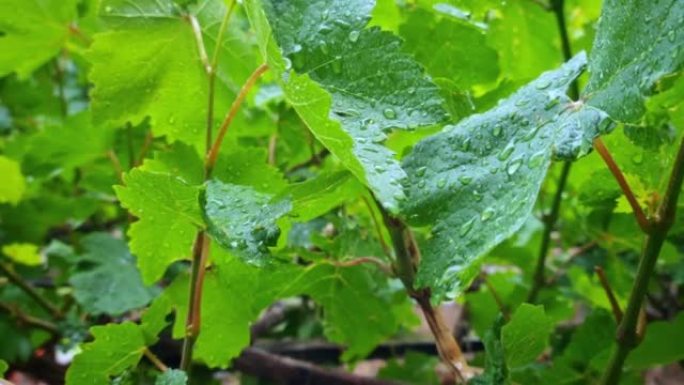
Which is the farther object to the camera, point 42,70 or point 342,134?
point 42,70

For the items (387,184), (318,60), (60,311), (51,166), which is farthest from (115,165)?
(387,184)

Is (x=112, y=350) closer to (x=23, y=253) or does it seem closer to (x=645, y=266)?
(x=645, y=266)

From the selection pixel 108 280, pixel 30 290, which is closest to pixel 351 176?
pixel 108 280

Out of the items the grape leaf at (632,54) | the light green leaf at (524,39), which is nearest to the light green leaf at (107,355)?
the grape leaf at (632,54)

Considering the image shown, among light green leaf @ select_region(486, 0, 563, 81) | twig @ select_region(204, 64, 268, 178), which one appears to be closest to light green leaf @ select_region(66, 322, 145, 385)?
twig @ select_region(204, 64, 268, 178)

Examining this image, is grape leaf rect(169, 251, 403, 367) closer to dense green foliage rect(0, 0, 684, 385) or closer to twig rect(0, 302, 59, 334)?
dense green foliage rect(0, 0, 684, 385)

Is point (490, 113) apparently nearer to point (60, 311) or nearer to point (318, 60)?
point (318, 60)
